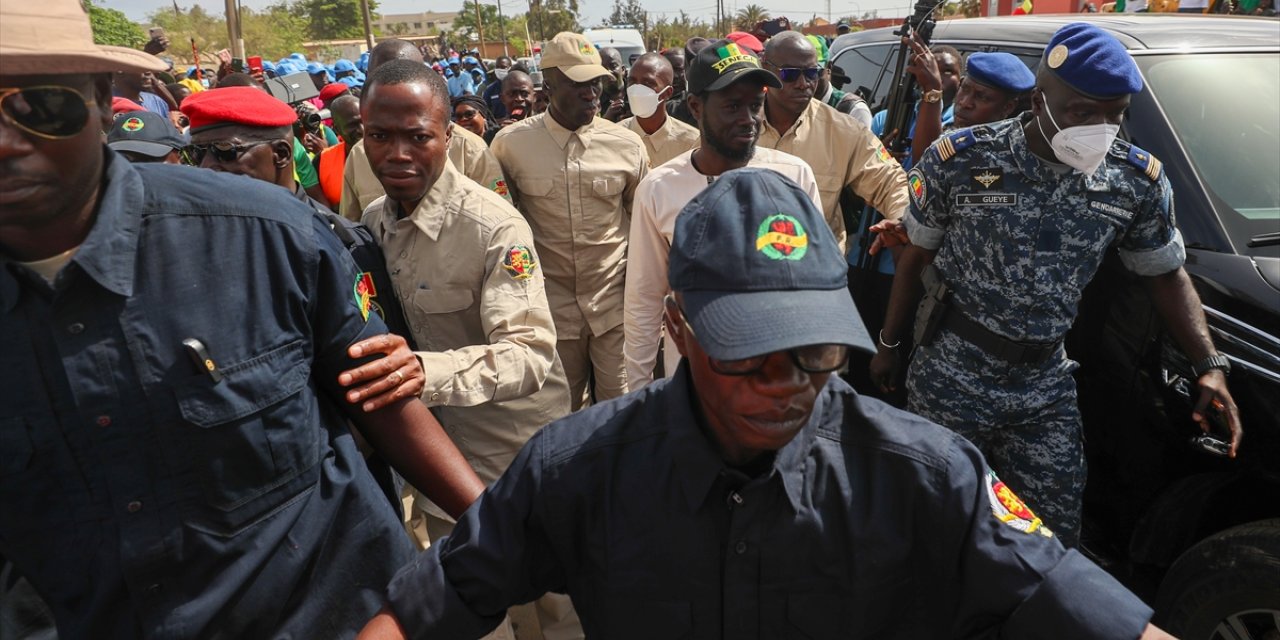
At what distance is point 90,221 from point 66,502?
433mm

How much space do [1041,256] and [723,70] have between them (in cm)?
119

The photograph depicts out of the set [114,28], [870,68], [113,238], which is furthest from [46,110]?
[114,28]

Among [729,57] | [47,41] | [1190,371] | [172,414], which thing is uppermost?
[47,41]

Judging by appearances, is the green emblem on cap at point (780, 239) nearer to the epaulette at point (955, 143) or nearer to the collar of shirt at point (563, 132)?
the epaulette at point (955, 143)

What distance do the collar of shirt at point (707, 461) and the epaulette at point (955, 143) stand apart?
162 cm

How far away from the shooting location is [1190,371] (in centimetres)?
231

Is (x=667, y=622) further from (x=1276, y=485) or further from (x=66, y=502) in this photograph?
(x=1276, y=485)

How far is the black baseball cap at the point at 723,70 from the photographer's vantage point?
279 cm

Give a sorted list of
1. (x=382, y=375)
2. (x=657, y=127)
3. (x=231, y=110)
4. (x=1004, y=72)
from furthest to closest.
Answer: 1. (x=657, y=127)
2. (x=1004, y=72)
3. (x=231, y=110)
4. (x=382, y=375)

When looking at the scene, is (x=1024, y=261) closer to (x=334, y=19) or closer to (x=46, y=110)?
(x=46, y=110)

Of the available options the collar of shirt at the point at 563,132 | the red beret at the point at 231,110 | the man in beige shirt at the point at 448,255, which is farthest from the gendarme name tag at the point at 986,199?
the red beret at the point at 231,110

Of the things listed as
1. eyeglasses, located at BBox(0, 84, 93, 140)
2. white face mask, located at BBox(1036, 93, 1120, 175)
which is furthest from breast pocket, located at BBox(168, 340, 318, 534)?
white face mask, located at BBox(1036, 93, 1120, 175)

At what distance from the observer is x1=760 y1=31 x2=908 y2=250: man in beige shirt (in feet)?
11.9

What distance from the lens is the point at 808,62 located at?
13.0 ft
